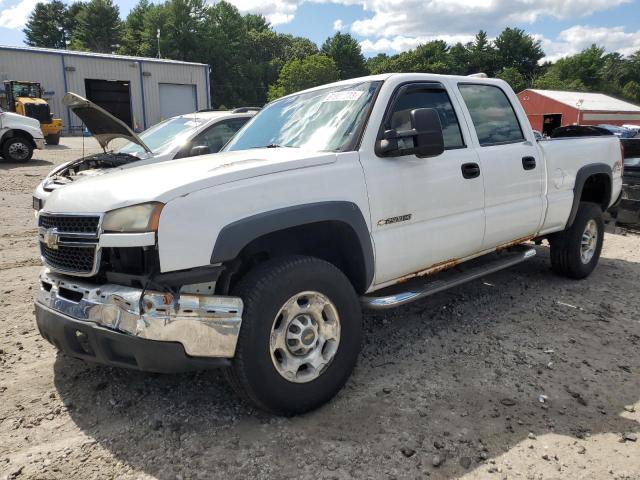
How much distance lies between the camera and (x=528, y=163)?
4539 mm

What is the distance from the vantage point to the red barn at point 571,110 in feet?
145

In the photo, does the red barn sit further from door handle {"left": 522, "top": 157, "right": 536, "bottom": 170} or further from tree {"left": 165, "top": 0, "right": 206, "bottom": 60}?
tree {"left": 165, "top": 0, "right": 206, "bottom": 60}

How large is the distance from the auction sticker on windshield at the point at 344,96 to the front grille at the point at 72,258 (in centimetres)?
197

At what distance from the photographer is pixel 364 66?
4045 inches

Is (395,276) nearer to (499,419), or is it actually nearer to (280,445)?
(499,419)

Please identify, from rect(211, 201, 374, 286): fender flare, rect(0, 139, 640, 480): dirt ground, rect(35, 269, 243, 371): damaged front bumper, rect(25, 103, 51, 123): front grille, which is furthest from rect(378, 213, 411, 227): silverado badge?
rect(25, 103, 51, 123): front grille

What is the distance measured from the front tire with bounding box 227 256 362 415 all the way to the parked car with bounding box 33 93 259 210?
2.82 metres

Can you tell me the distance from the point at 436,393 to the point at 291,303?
44.8 inches

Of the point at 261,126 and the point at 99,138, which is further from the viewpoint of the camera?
the point at 99,138

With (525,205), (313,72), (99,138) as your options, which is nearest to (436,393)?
(525,205)

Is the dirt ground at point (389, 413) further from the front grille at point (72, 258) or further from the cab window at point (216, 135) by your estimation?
the cab window at point (216, 135)

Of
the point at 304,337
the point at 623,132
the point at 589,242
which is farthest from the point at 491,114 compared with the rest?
the point at 623,132

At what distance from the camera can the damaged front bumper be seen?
2545 mm

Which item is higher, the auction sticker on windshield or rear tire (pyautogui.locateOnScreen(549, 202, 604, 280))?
the auction sticker on windshield
